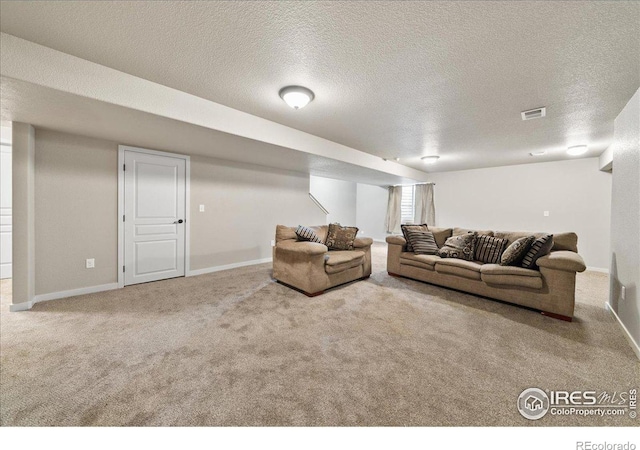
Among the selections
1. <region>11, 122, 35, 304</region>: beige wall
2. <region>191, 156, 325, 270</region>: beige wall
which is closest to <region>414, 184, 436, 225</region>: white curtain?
<region>191, 156, 325, 270</region>: beige wall

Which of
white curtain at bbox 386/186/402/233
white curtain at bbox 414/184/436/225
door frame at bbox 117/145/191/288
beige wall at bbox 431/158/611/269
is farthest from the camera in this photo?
white curtain at bbox 386/186/402/233

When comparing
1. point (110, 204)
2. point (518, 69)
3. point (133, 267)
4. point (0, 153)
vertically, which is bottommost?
point (133, 267)

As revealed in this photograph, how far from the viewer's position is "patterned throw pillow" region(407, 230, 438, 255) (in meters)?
3.94

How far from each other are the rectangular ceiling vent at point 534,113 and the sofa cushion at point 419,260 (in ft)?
6.52

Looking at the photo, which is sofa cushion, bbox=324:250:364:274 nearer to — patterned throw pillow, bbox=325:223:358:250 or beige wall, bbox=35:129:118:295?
patterned throw pillow, bbox=325:223:358:250

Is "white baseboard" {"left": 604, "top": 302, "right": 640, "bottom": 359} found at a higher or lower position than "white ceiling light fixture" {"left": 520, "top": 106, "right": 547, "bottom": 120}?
lower

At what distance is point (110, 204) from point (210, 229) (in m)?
1.43

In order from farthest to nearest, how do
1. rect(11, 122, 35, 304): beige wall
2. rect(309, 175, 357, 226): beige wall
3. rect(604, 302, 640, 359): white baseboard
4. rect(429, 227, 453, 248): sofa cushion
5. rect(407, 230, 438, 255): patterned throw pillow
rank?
rect(309, 175, 357, 226): beige wall < rect(429, 227, 453, 248): sofa cushion < rect(407, 230, 438, 255): patterned throw pillow < rect(11, 122, 35, 304): beige wall < rect(604, 302, 640, 359): white baseboard

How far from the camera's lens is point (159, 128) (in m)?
2.81

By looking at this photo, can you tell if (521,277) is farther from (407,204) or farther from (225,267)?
(407,204)

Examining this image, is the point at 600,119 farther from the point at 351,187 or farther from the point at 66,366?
the point at 351,187

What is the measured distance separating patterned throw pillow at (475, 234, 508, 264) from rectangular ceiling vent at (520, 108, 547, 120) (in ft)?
5.07

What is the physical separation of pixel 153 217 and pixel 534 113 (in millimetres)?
5184
